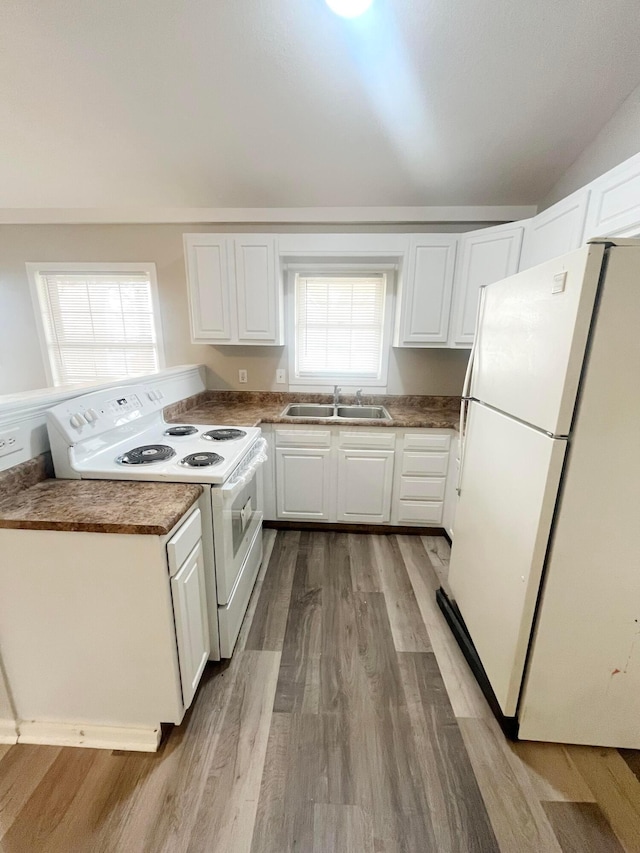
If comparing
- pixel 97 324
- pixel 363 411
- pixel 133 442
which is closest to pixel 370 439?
pixel 363 411

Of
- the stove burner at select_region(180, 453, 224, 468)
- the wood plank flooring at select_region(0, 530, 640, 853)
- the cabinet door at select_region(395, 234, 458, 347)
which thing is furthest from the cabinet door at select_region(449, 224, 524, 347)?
the wood plank flooring at select_region(0, 530, 640, 853)

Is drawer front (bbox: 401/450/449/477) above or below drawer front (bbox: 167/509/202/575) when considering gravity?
below

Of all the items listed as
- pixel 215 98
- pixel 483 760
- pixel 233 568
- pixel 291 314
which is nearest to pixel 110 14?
pixel 215 98

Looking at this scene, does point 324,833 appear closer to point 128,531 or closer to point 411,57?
point 128,531

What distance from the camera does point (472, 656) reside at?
155 centimetres

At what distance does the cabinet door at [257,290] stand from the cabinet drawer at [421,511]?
1.67m

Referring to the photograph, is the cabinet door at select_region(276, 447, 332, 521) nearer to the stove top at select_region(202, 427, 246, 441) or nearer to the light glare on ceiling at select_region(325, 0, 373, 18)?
the stove top at select_region(202, 427, 246, 441)

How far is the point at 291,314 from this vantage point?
118 inches

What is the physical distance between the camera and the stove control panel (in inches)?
55.0

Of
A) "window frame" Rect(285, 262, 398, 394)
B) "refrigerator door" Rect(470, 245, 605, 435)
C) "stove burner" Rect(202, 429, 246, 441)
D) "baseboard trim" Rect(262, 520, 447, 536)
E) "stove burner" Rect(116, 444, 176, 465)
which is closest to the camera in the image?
"refrigerator door" Rect(470, 245, 605, 435)

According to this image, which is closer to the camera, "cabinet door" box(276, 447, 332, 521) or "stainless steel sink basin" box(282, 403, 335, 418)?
"cabinet door" box(276, 447, 332, 521)

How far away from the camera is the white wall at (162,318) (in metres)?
2.93

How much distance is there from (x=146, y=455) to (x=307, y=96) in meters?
2.17

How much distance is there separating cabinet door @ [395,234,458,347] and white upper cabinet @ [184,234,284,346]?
101 centimetres
